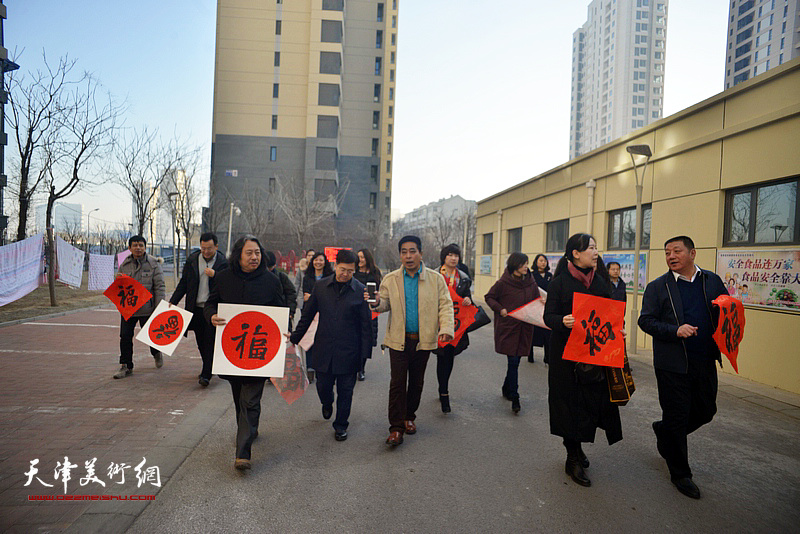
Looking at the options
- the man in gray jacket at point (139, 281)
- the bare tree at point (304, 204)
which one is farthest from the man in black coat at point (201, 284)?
the bare tree at point (304, 204)

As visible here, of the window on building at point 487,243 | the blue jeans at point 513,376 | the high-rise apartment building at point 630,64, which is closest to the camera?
the blue jeans at point 513,376

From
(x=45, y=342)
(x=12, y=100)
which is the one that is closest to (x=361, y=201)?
(x=12, y=100)

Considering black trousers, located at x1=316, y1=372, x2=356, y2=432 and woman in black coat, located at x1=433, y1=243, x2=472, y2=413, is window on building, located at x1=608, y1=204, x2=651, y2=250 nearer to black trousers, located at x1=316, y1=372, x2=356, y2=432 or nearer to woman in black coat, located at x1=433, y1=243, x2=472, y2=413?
woman in black coat, located at x1=433, y1=243, x2=472, y2=413

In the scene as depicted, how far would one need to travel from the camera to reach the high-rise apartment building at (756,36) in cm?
5753

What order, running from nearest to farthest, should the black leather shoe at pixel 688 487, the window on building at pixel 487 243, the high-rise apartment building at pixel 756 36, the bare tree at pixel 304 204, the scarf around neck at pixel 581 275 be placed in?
the black leather shoe at pixel 688 487 → the scarf around neck at pixel 581 275 → the window on building at pixel 487 243 → the bare tree at pixel 304 204 → the high-rise apartment building at pixel 756 36

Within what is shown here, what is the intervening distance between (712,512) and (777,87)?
7.73 meters

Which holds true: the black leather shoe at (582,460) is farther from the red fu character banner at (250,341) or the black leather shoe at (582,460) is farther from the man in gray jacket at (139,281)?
the man in gray jacket at (139,281)

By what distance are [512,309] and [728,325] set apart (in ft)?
9.85

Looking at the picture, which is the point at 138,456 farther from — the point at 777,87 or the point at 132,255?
the point at 777,87

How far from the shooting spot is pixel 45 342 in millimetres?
9758

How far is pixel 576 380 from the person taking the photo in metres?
4.26

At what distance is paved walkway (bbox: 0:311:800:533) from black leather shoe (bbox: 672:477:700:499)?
2.7 inches

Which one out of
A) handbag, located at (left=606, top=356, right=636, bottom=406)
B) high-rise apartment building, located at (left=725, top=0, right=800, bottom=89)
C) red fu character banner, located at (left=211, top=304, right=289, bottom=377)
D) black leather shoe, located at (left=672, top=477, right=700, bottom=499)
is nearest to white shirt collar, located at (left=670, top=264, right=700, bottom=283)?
handbag, located at (left=606, top=356, right=636, bottom=406)

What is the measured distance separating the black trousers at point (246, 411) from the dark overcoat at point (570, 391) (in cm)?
252
